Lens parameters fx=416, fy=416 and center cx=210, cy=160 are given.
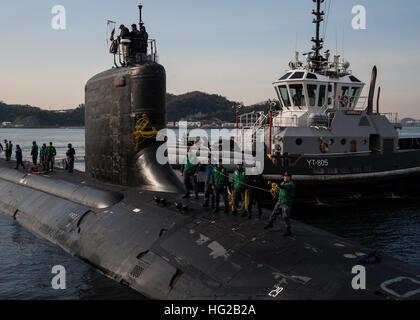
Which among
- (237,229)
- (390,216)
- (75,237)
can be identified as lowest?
(390,216)

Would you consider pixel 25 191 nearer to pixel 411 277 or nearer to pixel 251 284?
pixel 251 284

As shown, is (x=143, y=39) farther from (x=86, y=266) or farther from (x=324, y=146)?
(x=324, y=146)

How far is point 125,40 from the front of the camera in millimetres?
14961

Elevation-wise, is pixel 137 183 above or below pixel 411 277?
above

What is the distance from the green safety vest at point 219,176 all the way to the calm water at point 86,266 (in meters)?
3.96

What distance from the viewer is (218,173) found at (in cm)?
1258

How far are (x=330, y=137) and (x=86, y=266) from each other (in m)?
20.0

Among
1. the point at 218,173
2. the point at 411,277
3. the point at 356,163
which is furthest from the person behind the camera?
the point at 356,163

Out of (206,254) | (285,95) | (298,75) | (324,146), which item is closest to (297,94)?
(285,95)

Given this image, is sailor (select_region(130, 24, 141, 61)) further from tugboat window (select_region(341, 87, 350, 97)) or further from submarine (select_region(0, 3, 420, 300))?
tugboat window (select_region(341, 87, 350, 97))

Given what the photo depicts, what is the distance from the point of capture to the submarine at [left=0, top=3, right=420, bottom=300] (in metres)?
8.12

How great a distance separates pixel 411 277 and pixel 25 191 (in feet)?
56.6

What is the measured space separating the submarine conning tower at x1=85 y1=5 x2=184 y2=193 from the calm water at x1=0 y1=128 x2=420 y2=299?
3544 millimetres
